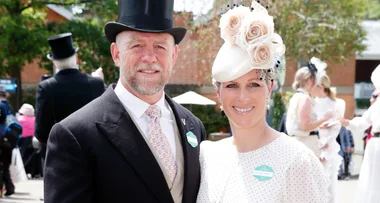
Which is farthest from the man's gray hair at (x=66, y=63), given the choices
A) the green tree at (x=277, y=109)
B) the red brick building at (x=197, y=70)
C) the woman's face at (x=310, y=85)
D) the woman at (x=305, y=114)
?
the red brick building at (x=197, y=70)

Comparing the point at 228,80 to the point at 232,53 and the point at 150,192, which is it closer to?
the point at 232,53

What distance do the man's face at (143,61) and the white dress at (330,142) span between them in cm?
517

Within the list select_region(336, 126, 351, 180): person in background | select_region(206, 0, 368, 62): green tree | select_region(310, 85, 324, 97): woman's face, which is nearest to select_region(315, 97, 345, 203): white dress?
select_region(310, 85, 324, 97): woman's face

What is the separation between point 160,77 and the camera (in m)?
3.01

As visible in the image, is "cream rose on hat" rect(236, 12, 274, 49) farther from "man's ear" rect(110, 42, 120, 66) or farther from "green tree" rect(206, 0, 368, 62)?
"green tree" rect(206, 0, 368, 62)

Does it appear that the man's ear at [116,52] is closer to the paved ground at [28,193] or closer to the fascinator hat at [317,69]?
the fascinator hat at [317,69]

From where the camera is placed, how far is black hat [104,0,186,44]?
297cm

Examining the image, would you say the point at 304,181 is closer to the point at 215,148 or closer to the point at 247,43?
the point at 215,148

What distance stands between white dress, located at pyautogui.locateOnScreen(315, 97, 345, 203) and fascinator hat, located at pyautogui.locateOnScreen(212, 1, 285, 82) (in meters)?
5.12

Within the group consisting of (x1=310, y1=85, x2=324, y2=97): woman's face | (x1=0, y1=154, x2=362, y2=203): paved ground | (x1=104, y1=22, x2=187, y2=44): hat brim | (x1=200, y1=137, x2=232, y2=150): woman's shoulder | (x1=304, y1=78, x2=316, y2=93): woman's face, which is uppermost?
(x1=104, y1=22, x2=187, y2=44): hat brim

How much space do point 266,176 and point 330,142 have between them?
5514 mm

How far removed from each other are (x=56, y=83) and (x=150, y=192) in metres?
3.31

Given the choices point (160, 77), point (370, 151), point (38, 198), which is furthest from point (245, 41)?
point (38, 198)

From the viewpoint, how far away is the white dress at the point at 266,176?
2.78 meters
